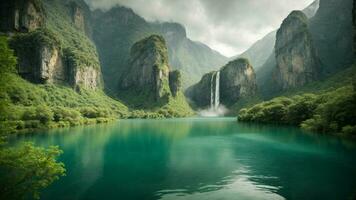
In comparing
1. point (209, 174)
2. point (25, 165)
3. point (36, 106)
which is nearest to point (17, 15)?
point (36, 106)

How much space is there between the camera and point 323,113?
62.9 m

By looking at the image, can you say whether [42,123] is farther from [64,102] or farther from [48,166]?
[64,102]

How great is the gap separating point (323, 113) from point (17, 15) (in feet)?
616

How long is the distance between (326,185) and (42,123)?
76.8m

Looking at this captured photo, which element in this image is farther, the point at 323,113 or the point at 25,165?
the point at 323,113

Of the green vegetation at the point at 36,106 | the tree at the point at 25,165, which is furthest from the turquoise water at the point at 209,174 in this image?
the green vegetation at the point at 36,106

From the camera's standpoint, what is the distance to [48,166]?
583 inches

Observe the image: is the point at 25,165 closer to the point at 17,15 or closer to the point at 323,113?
the point at 323,113

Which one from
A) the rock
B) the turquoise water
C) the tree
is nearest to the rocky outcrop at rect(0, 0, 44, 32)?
the rock

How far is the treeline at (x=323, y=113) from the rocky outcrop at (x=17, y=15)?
16149cm

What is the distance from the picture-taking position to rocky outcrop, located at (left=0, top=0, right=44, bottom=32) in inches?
7106

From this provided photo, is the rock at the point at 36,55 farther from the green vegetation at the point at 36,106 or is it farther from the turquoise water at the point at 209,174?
the turquoise water at the point at 209,174

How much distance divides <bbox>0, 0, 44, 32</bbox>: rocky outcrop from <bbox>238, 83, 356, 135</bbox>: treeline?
16149 cm

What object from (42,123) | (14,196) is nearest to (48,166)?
(14,196)
